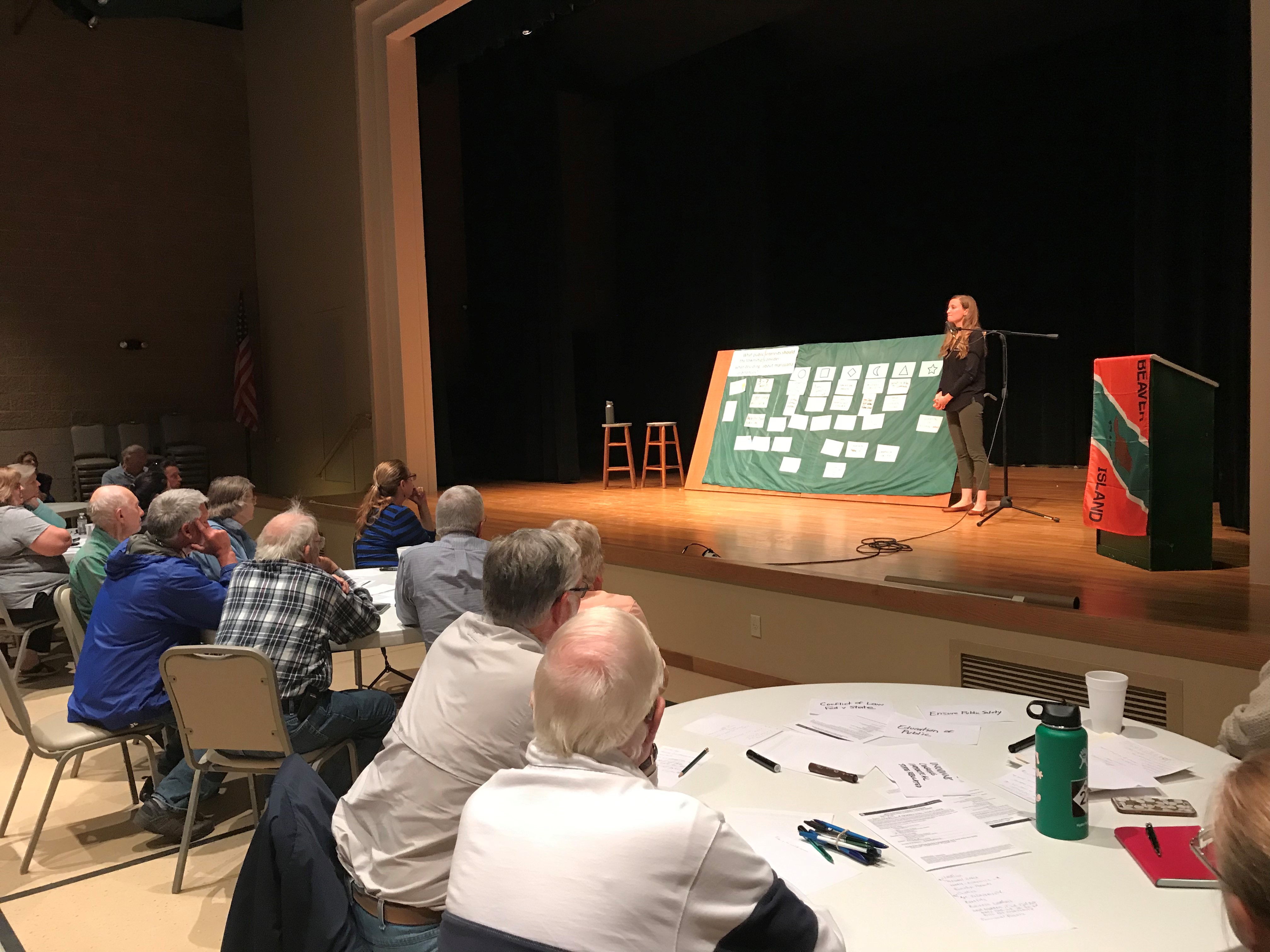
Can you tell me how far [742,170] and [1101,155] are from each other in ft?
10.6

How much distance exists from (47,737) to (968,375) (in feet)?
16.5

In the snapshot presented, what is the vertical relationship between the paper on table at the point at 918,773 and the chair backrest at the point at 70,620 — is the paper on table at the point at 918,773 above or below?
above

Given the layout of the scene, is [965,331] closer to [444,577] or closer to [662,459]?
[662,459]

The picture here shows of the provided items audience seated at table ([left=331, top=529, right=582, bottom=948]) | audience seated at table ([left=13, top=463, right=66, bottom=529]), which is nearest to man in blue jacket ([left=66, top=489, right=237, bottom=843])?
audience seated at table ([left=331, top=529, right=582, bottom=948])

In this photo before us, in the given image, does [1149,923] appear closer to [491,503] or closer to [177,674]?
[177,674]

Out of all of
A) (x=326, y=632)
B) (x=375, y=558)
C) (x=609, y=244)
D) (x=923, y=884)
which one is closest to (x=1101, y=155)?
(x=609, y=244)

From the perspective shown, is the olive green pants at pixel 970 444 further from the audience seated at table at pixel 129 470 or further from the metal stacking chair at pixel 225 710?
the audience seated at table at pixel 129 470

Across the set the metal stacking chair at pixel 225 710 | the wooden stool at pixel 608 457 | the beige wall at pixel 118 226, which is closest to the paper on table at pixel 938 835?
the metal stacking chair at pixel 225 710

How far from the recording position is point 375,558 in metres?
4.75

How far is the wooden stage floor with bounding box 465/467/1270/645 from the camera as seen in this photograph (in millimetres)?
3453

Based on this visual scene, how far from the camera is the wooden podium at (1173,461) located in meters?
3.98

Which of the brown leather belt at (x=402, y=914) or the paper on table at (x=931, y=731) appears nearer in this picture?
the brown leather belt at (x=402, y=914)

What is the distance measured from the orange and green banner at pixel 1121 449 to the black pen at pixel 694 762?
295cm

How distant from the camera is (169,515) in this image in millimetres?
3273
